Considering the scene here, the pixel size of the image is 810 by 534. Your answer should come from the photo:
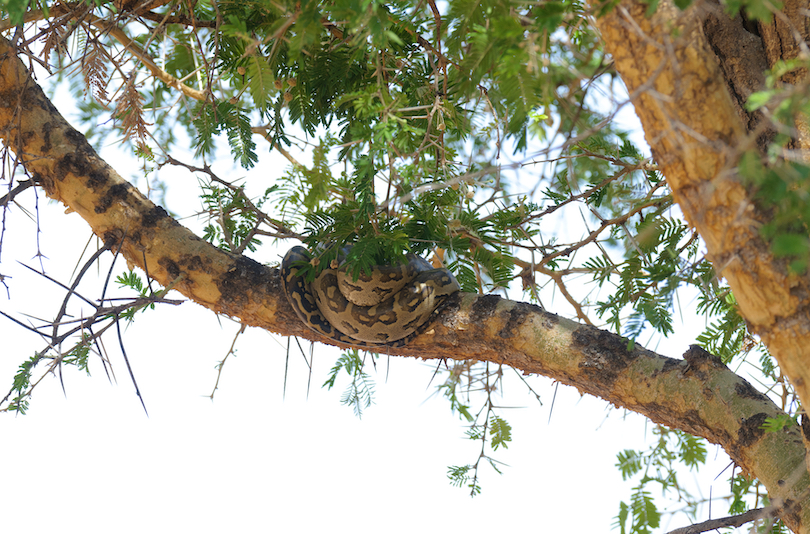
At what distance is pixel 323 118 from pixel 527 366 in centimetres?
151

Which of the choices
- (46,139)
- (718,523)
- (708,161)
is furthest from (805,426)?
(46,139)

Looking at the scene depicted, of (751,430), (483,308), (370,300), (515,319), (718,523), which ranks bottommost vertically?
(718,523)

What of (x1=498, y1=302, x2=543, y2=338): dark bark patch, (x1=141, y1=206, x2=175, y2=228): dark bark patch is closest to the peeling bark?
(x1=498, y1=302, x2=543, y2=338): dark bark patch

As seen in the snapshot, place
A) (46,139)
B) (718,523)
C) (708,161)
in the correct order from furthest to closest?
1. (46,139)
2. (718,523)
3. (708,161)

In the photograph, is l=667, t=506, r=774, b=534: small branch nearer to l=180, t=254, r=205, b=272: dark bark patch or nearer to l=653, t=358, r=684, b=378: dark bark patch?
l=653, t=358, r=684, b=378: dark bark patch

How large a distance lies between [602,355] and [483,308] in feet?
1.91

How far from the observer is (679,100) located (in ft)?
4.48

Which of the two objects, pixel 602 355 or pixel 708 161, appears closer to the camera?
pixel 708 161

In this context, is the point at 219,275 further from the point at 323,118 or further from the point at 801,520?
the point at 801,520

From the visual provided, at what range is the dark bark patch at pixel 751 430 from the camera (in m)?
2.26

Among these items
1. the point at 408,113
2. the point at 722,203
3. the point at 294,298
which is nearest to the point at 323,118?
the point at 408,113

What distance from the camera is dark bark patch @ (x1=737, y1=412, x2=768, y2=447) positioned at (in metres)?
2.26

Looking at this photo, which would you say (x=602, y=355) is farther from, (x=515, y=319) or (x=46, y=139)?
(x=46, y=139)

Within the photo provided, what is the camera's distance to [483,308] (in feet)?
9.53
